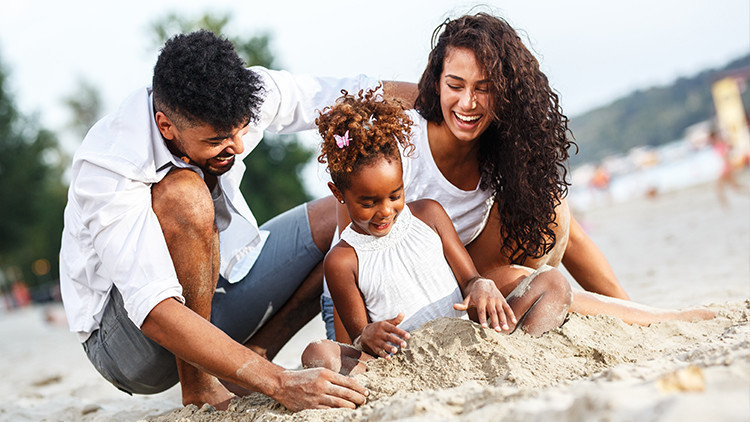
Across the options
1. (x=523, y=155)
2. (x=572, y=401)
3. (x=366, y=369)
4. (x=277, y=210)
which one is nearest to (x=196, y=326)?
(x=366, y=369)

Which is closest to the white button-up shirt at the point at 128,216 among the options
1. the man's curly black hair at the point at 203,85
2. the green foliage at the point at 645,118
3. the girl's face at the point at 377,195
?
the man's curly black hair at the point at 203,85

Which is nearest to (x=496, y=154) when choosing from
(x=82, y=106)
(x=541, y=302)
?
(x=541, y=302)

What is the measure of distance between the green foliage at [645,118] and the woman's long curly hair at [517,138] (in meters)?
58.4

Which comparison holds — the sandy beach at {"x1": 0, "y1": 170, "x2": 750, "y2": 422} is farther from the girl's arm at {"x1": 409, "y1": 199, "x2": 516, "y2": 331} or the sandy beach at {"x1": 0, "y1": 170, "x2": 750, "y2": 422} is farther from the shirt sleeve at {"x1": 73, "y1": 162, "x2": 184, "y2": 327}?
the shirt sleeve at {"x1": 73, "y1": 162, "x2": 184, "y2": 327}

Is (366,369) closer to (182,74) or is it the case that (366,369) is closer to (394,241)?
(394,241)

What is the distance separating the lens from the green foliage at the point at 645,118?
2371 inches

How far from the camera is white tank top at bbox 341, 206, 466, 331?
8.67ft

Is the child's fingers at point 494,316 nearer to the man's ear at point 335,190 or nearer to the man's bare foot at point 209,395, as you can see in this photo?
the man's ear at point 335,190

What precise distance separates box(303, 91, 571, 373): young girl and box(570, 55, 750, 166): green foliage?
193 ft

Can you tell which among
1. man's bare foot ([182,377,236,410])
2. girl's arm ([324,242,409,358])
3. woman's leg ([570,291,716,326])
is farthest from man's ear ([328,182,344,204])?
woman's leg ([570,291,716,326])

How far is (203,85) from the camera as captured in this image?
2.47 metres

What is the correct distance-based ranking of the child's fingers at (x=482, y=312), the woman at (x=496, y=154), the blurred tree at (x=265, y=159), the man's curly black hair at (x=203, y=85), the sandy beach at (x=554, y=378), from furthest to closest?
the blurred tree at (x=265, y=159)
the woman at (x=496, y=154)
the man's curly black hair at (x=203, y=85)
the child's fingers at (x=482, y=312)
the sandy beach at (x=554, y=378)

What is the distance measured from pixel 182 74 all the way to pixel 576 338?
184 centimetres

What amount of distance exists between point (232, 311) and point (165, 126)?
1.02 m
